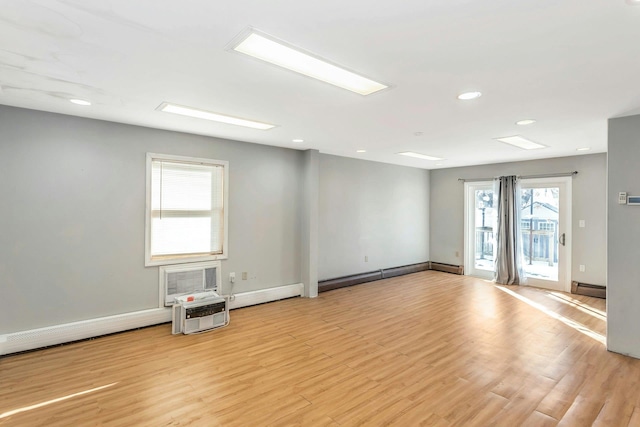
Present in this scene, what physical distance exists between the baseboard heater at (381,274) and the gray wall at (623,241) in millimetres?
3722

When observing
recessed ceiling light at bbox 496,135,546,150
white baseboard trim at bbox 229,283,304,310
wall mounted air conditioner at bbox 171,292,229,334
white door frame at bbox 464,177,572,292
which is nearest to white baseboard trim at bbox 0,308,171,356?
wall mounted air conditioner at bbox 171,292,229,334

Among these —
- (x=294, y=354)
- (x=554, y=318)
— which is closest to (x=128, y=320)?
(x=294, y=354)

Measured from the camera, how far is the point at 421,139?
443 centimetres

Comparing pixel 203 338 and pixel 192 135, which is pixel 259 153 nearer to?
pixel 192 135

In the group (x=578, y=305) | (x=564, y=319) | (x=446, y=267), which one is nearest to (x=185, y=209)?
(x=564, y=319)

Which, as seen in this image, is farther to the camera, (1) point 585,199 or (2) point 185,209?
(1) point 585,199

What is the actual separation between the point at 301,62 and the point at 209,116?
5.60 ft

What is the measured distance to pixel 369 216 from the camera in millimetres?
6586

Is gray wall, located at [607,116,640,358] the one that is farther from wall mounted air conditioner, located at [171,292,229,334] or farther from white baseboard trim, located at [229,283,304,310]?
wall mounted air conditioner, located at [171,292,229,334]

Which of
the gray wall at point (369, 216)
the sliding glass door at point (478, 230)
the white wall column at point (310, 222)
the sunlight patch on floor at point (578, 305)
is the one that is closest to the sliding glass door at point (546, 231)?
the sunlight patch on floor at point (578, 305)

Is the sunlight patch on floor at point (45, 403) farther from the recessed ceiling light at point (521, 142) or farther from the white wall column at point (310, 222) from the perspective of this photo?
the recessed ceiling light at point (521, 142)

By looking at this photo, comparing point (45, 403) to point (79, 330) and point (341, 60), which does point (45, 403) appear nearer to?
point (79, 330)

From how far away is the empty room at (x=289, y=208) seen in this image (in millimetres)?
1842

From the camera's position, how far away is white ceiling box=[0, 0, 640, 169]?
1582 mm
